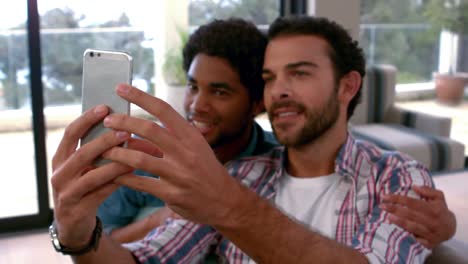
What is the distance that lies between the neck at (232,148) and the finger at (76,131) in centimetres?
70

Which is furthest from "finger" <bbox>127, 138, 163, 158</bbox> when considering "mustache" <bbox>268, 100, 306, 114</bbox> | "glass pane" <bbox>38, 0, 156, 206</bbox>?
"glass pane" <bbox>38, 0, 156, 206</bbox>

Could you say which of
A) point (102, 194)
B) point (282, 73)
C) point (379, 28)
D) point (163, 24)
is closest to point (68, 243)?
point (102, 194)

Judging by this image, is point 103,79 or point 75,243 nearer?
point 103,79

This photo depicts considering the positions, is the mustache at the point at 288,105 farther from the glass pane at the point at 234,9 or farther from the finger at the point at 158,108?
the glass pane at the point at 234,9

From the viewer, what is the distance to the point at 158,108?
0.75 meters

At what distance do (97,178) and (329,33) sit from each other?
33.5 inches

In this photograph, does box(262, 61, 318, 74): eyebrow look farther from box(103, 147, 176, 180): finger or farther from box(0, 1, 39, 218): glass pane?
box(0, 1, 39, 218): glass pane

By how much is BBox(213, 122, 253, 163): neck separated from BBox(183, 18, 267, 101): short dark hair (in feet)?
0.39

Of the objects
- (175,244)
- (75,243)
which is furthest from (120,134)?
(175,244)

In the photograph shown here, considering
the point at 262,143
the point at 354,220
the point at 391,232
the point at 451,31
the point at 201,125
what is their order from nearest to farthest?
the point at 391,232 → the point at 354,220 → the point at 201,125 → the point at 262,143 → the point at 451,31

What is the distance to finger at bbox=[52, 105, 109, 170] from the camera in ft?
2.68

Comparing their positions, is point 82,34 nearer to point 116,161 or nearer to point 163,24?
point 163,24

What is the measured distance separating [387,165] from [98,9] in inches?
106

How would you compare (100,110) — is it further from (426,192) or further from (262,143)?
(262,143)
